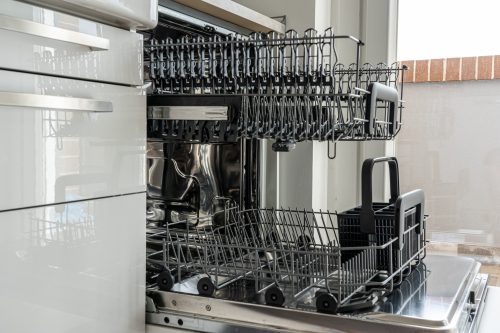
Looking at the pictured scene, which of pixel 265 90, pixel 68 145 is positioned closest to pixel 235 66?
pixel 265 90

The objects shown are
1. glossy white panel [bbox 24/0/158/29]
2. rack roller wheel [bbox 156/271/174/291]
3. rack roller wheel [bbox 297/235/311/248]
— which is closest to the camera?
glossy white panel [bbox 24/0/158/29]

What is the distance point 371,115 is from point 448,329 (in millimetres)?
371

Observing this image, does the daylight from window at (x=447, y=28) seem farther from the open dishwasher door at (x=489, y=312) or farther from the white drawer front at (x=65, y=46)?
the white drawer front at (x=65, y=46)

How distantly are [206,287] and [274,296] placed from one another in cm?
13

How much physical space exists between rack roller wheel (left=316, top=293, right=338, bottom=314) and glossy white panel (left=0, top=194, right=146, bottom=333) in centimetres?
34

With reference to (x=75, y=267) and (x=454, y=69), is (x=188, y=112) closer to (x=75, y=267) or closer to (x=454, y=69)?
(x=75, y=267)

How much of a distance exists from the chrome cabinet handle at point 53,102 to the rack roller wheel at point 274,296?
0.41 metres

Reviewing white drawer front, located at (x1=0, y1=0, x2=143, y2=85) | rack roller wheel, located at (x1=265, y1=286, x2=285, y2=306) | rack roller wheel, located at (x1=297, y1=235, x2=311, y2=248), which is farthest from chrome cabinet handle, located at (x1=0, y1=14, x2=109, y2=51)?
rack roller wheel, located at (x1=297, y1=235, x2=311, y2=248)

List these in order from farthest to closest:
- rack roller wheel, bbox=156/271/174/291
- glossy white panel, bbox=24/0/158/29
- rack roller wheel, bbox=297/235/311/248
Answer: rack roller wheel, bbox=297/235/311/248
rack roller wheel, bbox=156/271/174/291
glossy white panel, bbox=24/0/158/29

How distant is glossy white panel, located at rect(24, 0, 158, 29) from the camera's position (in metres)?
0.87

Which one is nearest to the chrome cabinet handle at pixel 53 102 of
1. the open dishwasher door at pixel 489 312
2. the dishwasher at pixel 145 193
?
the dishwasher at pixel 145 193

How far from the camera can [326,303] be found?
935 mm

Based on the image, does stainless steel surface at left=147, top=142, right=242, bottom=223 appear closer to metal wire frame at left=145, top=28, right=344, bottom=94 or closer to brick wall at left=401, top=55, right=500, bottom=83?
metal wire frame at left=145, top=28, right=344, bottom=94

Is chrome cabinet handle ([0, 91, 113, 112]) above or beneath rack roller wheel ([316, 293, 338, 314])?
above
